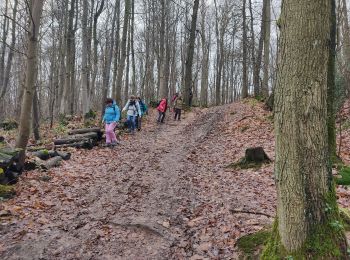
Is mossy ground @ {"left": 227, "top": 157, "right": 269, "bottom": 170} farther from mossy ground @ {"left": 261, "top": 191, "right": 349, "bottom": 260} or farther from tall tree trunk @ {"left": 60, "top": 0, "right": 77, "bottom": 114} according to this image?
tall tree trunk @ {"left": 60, "top": 0, "right": 77, "bottom": 114}

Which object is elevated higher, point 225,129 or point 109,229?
point 225,129

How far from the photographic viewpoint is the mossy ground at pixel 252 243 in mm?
3931

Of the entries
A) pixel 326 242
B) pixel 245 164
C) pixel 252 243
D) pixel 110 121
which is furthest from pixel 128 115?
pixel 326 242

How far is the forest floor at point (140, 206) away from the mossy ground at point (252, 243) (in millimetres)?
113

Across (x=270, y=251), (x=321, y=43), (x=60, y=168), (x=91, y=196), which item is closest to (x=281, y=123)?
(x=321, y=43)

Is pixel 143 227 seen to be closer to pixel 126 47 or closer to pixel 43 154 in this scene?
pixel 43 154

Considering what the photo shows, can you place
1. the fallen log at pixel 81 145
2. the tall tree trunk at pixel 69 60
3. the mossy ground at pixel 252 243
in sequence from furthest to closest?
the tall tree trunk at pixel 69 60 < the fallen log at pixel 81 145 < the mossy ground at pixel 252 243

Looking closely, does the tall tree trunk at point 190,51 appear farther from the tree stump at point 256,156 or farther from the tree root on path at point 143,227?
the tree root on path at point 143,227

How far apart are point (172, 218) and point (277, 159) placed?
262cm

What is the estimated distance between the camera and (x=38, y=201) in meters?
6.21

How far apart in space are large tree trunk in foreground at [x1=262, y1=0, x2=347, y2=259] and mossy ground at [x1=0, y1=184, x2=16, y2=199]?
513cm

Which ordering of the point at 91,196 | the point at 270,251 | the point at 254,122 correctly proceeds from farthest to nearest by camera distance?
the point at 254,122
the point at 91,196
the point at 270,251

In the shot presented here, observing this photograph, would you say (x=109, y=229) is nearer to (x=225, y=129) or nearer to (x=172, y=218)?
(x=172, y=218)

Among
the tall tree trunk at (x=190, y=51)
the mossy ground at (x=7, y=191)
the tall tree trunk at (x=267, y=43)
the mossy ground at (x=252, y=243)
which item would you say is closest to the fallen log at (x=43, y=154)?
the mossy ground at (x=7, y=191)
